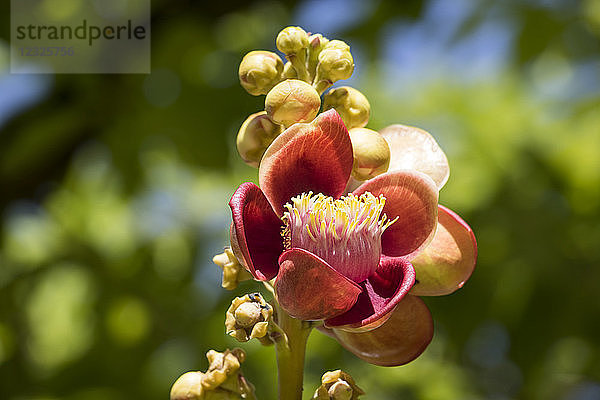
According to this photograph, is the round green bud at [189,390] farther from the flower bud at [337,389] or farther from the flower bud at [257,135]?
the flower bud at [257,135]

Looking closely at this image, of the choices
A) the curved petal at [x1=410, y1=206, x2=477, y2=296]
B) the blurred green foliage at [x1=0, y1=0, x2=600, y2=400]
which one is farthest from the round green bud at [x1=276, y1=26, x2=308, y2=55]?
the blurred green foliage at [x1=0, y1=0, x2=600, y2=400]

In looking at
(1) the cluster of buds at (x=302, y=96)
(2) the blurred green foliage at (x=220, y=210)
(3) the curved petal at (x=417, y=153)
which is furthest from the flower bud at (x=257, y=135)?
(2) the blurred green foliage at (x=220, y=210)

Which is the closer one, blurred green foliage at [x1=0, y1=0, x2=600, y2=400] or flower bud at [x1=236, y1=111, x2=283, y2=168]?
flower bud at [x1=236, y1=111, x2=283, y2=168]

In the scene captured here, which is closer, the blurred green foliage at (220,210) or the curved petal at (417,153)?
the curved petal at (417,153)

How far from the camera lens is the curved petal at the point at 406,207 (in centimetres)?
54

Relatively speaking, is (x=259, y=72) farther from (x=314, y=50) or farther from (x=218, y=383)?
(x=218, y=383)

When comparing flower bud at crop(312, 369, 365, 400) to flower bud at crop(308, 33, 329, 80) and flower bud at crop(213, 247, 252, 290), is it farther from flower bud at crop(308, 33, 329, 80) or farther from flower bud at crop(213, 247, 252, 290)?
flower bud at crop(308, 33, 329, 80)

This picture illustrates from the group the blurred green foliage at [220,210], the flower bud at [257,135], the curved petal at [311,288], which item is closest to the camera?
the curved petal at [311,288]

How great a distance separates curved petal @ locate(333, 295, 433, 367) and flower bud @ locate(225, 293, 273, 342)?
98 mm

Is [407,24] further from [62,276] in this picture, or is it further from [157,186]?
[62,276]

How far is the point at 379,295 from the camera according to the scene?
514 millimetres

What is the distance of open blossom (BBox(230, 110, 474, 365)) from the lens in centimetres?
51

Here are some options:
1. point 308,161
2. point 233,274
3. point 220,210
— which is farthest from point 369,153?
point 220,210

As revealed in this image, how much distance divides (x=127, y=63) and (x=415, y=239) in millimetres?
1786
